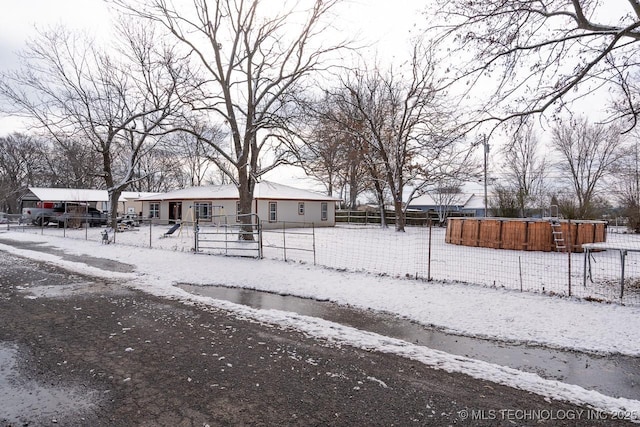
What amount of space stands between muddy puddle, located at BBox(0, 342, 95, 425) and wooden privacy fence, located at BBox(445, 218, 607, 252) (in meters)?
16.1

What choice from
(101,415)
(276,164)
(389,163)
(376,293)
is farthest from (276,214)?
(101,415)

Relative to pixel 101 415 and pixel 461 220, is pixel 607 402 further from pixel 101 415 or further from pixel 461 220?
pixel 461 220

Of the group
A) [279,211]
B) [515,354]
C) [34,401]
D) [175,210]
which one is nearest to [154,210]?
[175,210]

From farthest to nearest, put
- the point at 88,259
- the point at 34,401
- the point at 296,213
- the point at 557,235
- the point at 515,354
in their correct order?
the point at 296,213 → the point at 557,235 → the point at 88,259 → the point at 515,354 → the point at 34,401

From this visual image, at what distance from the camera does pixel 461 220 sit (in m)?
18.0

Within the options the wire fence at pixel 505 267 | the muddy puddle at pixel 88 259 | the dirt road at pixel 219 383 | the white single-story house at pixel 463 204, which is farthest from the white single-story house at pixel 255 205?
the dirt road at pixel 219 383

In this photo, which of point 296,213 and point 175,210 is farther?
point 175,210

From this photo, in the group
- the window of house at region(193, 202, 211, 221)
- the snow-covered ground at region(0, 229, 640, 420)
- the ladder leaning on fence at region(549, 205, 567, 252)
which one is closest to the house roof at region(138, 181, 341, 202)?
the window of house at region(193, 202, 211, 221)

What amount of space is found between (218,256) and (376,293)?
6.89 m

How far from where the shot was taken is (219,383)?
3.79m

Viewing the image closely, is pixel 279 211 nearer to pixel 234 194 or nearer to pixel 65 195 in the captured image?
pixel 234 194

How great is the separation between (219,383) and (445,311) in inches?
162

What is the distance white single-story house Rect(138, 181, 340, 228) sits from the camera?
2994 cm

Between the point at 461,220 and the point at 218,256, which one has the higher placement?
the point at 461,220
